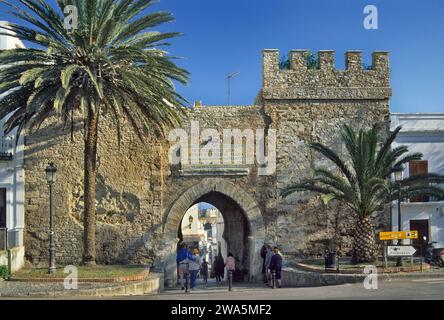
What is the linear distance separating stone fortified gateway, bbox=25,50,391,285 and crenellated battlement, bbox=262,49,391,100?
0.12 ft

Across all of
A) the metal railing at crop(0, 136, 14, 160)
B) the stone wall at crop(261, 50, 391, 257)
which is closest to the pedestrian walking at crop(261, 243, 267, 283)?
the stone wall at crop(261, 50, 391, 257)

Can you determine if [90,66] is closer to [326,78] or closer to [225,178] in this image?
[225,178]

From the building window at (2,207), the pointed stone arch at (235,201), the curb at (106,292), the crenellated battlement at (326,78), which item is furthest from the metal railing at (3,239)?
the crenellated battlement at (326,78)

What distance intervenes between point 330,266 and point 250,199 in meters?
4.78

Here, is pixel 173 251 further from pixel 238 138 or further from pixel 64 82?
pixel 64 82

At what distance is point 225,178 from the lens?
76.5 feet

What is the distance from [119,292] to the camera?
16.1 metres

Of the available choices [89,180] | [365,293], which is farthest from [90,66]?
[365,293]

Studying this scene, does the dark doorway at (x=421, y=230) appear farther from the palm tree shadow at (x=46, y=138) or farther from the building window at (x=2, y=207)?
the building window at (x=2, y=207)

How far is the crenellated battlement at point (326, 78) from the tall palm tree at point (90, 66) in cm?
517

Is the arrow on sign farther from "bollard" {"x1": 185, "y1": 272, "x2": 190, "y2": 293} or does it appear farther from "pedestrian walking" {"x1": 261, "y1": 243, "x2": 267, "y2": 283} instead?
"bollard" {"x1": 185, "y1": 272, "x2": 190, "y2": 293}

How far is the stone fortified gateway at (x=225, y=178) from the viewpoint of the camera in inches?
896

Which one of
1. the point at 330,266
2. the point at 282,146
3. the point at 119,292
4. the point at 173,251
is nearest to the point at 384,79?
the point at 282,146

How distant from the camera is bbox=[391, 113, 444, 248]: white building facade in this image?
23969mm
